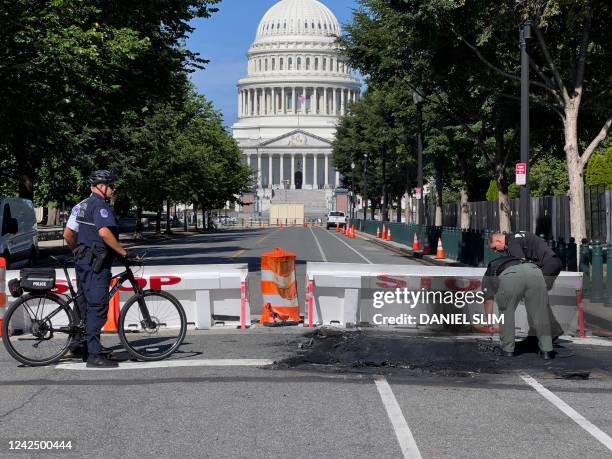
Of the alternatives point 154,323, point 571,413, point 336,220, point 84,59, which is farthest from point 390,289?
point 336,220

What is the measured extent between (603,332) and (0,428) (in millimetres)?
9145

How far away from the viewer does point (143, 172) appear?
5716 cm

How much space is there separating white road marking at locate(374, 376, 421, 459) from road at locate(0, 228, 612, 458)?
0.04 ft

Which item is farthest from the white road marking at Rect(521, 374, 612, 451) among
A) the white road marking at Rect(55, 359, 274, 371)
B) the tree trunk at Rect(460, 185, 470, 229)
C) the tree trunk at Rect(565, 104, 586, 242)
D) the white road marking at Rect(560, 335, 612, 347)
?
the tree trunk at Rect(460, 185, 470, 229)

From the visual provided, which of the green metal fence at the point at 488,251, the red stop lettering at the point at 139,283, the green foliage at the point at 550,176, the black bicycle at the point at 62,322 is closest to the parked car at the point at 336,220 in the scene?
the green foliage at the point at 550,176

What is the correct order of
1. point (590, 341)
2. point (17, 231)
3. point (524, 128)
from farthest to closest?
point (17, 231), point (524, 128), point (590, 341)

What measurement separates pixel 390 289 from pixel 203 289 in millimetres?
2470

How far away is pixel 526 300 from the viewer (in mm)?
11555

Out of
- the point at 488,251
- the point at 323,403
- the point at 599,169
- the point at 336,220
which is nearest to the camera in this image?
the point at 323,403

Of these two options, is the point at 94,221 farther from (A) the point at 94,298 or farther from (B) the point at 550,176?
(B) the point at 550,176

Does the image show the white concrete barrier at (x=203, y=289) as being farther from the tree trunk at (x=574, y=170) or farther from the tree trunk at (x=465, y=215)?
the tree trunk at (x=465, y=215)

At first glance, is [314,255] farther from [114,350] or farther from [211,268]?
[114,350]

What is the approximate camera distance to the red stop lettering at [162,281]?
14242 mm

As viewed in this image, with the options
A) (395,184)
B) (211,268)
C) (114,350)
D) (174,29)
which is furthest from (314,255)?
(395,184)
